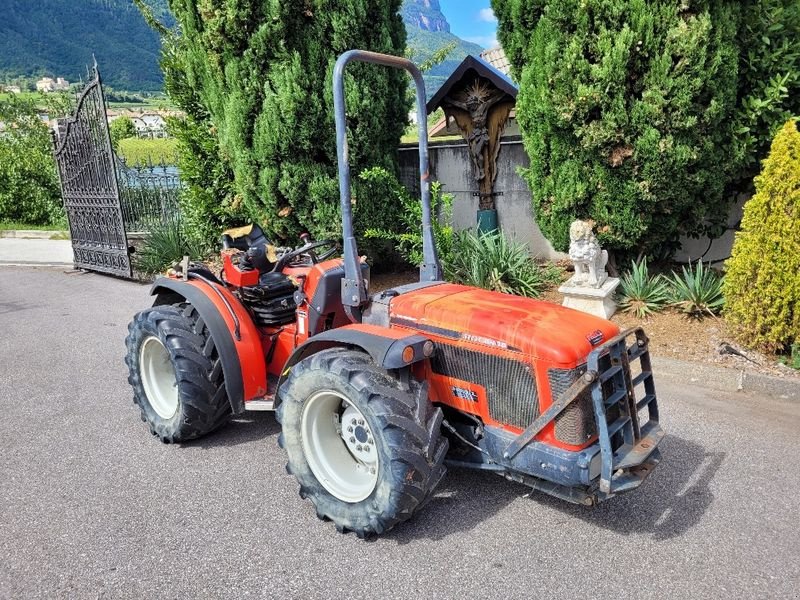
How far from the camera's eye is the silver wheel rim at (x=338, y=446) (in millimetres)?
3016

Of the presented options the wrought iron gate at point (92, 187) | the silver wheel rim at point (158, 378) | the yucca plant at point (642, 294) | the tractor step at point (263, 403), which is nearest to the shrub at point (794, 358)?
the yucca plant at point (642, 294)

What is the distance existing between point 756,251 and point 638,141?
145 cm

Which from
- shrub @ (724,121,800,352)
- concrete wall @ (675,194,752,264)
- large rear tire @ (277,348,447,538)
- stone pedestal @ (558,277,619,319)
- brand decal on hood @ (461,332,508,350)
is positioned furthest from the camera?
concrete wall @ (675,194,752,264)

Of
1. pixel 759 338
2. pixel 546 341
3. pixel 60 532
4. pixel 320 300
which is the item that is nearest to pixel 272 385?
pixel 320 300

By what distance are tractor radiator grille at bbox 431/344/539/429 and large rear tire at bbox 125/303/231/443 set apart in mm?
1623

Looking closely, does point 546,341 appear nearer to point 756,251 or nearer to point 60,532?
point 60,532

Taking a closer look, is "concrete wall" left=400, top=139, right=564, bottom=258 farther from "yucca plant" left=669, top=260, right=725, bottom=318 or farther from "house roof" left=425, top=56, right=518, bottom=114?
"yucca plant" left=669, top=260, right=725, bottom=318

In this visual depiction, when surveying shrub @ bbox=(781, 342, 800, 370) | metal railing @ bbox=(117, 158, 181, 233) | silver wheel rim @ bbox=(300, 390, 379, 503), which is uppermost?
metal railing @ bbox=(117, 158, 181, 233)

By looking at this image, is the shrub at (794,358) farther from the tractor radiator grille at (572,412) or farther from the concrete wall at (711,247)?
the tractor radiator grille at (572,412)

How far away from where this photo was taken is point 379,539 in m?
2.92

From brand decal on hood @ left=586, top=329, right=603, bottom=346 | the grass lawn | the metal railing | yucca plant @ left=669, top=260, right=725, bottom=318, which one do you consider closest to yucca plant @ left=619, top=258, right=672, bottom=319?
yucca plant @ left=669, top=260, right=725, bottom=318

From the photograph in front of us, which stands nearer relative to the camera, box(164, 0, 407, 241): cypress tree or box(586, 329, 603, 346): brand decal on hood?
box(586, 329, 603, 346): brand decal on hood

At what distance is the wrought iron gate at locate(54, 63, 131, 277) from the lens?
368 inches

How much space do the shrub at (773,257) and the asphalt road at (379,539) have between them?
0.71m
